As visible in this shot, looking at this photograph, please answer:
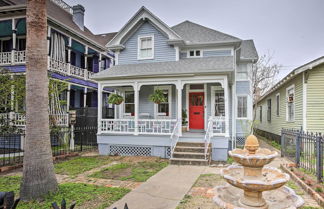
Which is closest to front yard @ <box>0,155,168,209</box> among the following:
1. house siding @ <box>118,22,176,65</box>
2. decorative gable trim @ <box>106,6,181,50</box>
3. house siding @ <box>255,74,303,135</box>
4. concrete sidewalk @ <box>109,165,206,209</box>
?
concrete sidewalk @ <box>109,165,206,209</box>

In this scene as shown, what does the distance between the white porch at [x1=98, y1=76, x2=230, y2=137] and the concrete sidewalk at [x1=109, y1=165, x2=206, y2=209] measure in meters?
2.96

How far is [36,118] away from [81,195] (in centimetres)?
206

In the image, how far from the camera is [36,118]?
5059 mm

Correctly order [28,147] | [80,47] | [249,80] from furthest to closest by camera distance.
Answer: [80,47] → [249,80] → [28,147]

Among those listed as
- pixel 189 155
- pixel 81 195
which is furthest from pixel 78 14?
pixel 81 195

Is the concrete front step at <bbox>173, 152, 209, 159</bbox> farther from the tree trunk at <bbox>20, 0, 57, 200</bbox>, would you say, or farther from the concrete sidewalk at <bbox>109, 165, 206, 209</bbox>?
the tree trunk at <bbox>20, 0, 57, 200</bbox>

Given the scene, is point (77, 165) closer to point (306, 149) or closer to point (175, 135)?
point (175, 135)

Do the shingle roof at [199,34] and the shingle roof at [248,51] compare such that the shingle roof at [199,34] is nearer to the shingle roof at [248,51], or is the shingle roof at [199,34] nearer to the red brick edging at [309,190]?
the shingle roof at [248,51]

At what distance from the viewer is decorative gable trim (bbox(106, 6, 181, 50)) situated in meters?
12.2

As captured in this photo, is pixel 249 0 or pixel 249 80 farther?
pixel 249 0

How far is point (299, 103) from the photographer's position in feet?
36.3

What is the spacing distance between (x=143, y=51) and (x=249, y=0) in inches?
327

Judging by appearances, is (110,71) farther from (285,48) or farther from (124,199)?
(285,48)

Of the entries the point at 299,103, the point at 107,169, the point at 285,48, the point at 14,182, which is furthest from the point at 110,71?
the point at 285,48
